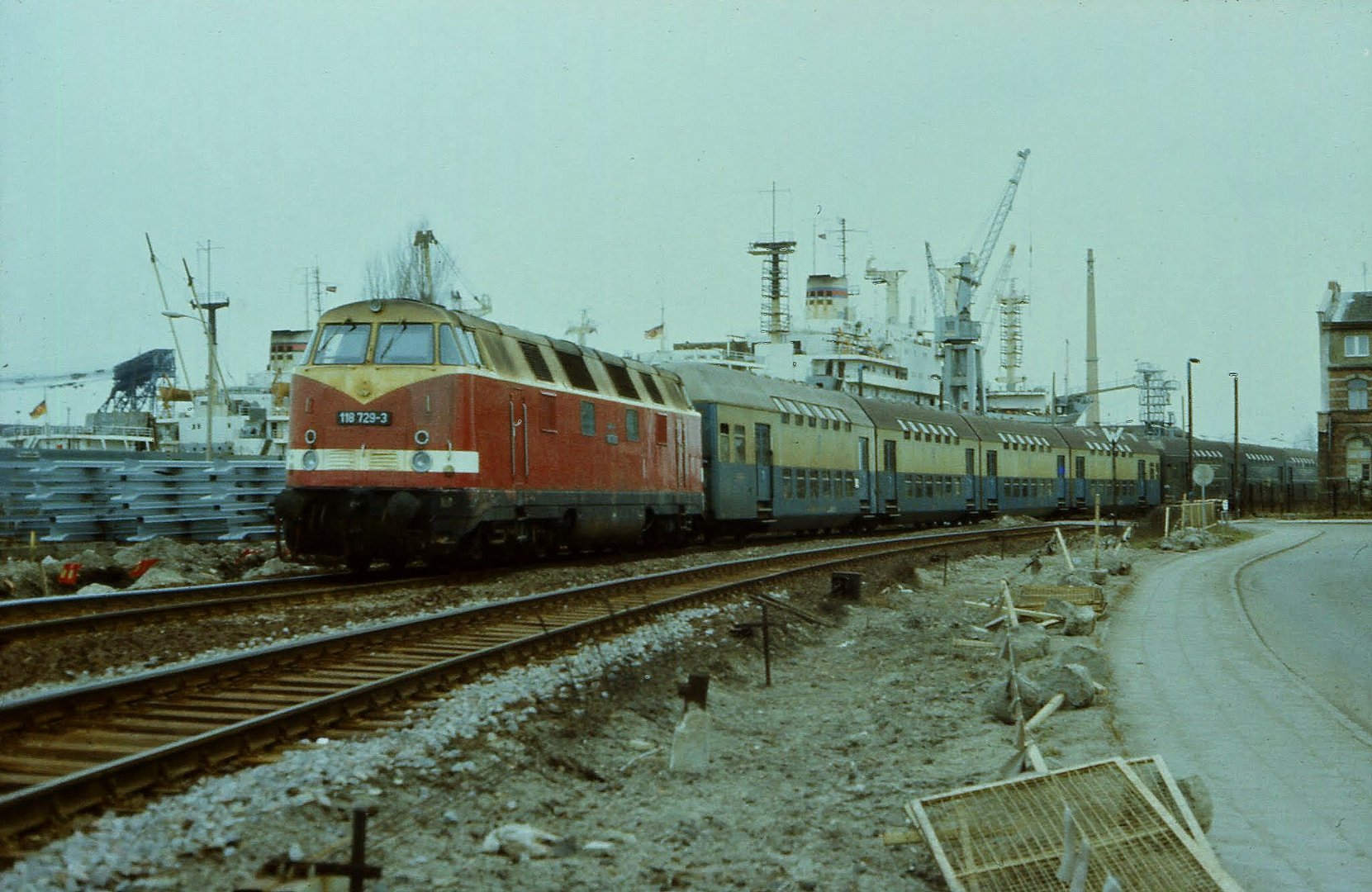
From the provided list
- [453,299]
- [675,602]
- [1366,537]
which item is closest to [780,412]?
[675,602]

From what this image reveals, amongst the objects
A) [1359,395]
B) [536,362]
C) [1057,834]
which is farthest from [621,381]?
[1359,395]

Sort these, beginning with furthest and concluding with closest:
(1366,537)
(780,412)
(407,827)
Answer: (1366,537), (780,412), (407,827)

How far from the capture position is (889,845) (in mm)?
6598

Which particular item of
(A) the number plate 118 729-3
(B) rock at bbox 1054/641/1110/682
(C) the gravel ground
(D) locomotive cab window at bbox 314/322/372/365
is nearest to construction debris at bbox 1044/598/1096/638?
(C) the gravel ground

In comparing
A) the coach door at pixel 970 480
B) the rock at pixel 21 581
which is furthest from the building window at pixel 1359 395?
the rock at pixel 21 581

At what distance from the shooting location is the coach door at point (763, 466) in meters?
28.1

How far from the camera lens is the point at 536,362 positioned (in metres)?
18.2

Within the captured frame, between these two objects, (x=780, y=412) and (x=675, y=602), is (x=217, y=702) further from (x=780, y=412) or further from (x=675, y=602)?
(x=780, y=412)

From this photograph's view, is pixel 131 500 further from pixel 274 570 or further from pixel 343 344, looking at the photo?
pixel 343 344

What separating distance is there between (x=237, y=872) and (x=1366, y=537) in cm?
4252

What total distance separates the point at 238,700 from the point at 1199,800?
562 cm

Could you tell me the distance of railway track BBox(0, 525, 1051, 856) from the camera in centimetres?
600

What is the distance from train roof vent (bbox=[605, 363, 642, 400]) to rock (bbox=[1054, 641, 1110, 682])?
35.3 feet

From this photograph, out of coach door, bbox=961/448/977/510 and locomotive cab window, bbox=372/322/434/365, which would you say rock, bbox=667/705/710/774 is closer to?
locomotive cab window, bbox=372/322/434/365
